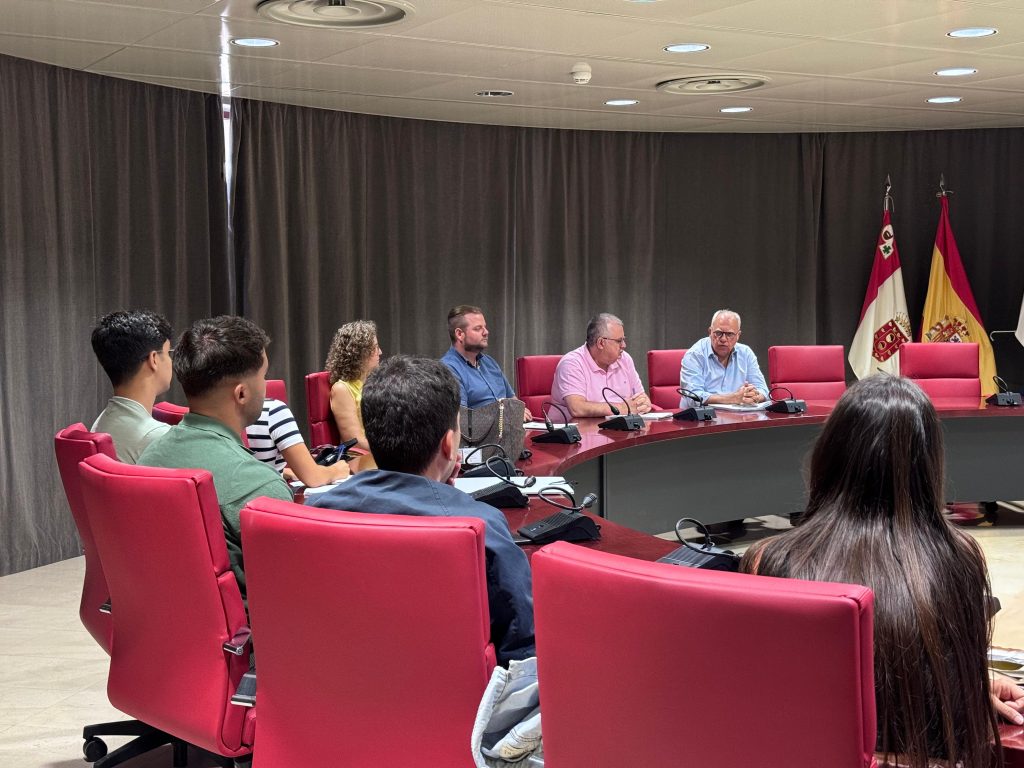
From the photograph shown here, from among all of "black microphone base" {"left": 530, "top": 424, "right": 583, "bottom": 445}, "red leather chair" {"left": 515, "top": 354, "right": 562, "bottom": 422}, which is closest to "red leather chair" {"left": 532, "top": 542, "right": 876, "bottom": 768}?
"black microphone base" {"left": 530, "top": 424, "right": 583, "bottom": 445}

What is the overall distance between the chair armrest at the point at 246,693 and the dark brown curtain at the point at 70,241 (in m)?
3.83

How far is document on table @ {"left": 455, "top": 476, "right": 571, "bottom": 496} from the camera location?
10.9 feet

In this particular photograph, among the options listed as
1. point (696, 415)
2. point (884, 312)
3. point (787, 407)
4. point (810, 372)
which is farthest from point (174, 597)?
point (884, 312)

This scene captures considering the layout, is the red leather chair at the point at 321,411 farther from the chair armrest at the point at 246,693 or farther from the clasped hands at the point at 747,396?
Result: the chair armrest at the point at 246,693

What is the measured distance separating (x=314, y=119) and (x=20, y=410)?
2901mm

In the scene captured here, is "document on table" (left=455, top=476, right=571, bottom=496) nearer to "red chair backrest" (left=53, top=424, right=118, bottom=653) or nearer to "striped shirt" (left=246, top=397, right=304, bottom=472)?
"striped shirt" (left=246, top=397, right=304, bottom=472)

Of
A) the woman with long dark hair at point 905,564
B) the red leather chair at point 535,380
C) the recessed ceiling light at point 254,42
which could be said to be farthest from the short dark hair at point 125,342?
the red leather chair at point 535,380

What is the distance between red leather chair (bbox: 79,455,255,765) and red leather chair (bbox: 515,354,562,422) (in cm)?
385

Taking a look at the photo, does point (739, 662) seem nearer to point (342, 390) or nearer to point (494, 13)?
point (342, 390)

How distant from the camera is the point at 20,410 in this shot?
222 inches

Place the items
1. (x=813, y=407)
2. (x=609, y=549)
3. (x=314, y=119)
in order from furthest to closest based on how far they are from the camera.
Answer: (x=314, y=119) → (x=813, y=407) → (x=609, y=549)

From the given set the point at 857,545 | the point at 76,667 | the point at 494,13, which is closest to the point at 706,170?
the point at 494,13

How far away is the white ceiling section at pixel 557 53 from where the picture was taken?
4.70 m

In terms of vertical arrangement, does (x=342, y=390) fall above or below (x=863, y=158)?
below
